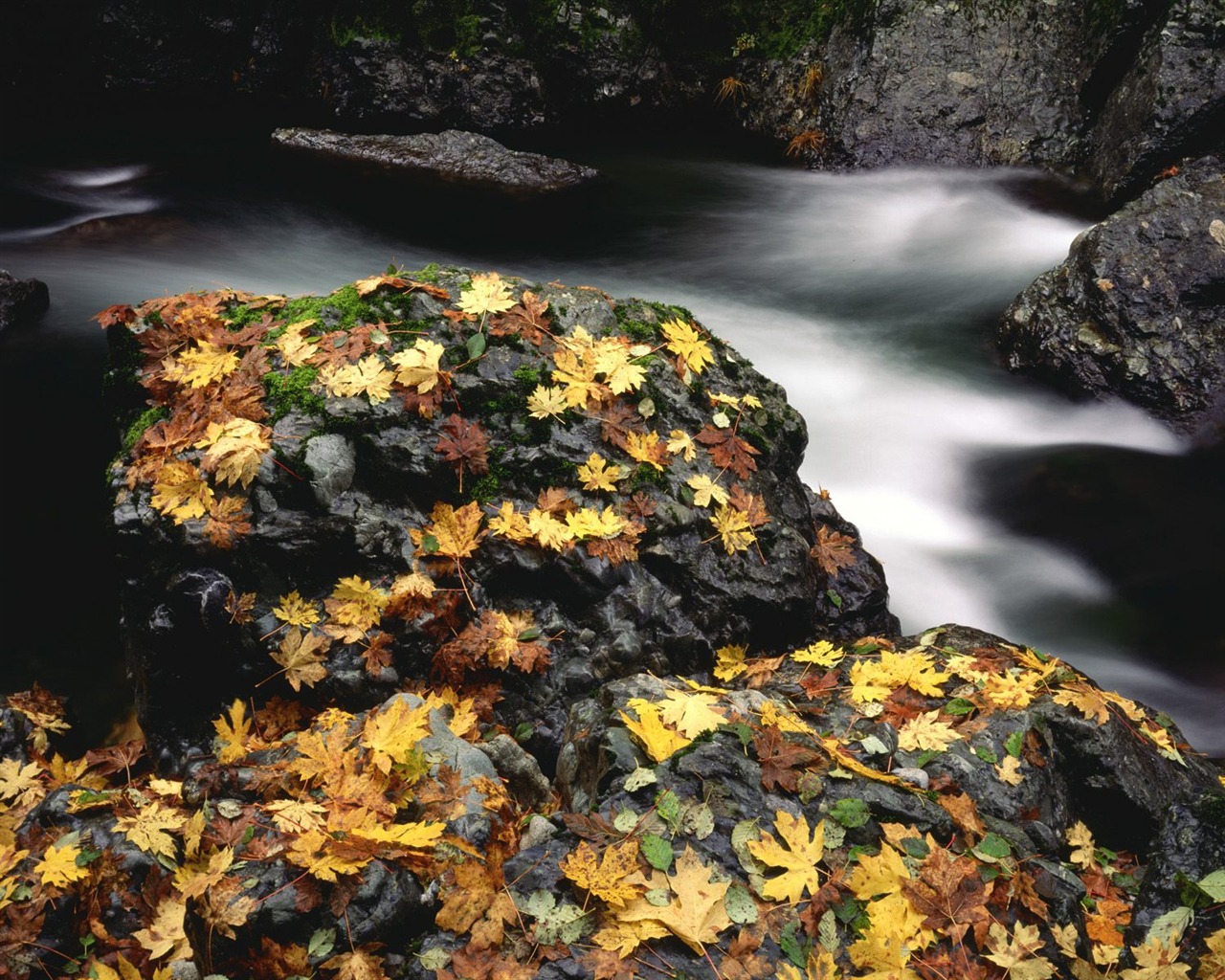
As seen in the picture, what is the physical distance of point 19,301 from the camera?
23.5 feet

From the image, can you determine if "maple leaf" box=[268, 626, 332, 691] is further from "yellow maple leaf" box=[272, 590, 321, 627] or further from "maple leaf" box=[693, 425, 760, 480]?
"maple leaf" box=[693, 425, 760, 480]

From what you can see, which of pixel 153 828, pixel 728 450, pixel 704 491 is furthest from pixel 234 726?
pixel 728 450

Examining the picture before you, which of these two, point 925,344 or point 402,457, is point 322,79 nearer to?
point 925,344

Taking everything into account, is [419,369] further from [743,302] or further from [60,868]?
[743,302]

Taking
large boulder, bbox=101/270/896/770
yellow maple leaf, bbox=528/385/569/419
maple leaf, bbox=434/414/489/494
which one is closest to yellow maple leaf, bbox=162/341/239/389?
large boulder, bbox=101/270/896/770

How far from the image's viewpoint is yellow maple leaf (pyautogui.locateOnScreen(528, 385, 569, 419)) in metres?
3.74

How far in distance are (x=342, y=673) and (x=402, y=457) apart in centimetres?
88

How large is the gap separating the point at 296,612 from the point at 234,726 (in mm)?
489

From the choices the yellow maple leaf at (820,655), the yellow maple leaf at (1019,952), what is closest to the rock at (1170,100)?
the yellow maple leaf at (820,655)

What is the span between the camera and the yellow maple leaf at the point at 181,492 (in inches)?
131

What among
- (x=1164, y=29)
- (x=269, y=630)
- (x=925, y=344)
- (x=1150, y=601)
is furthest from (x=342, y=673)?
(x=1164, y=29)

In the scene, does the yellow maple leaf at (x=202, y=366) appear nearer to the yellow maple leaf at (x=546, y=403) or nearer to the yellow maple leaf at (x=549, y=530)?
the yellow maple leaf at (x=546, y=403)

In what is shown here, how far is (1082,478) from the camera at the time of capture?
653 centimetres

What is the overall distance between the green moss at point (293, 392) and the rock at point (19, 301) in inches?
194
